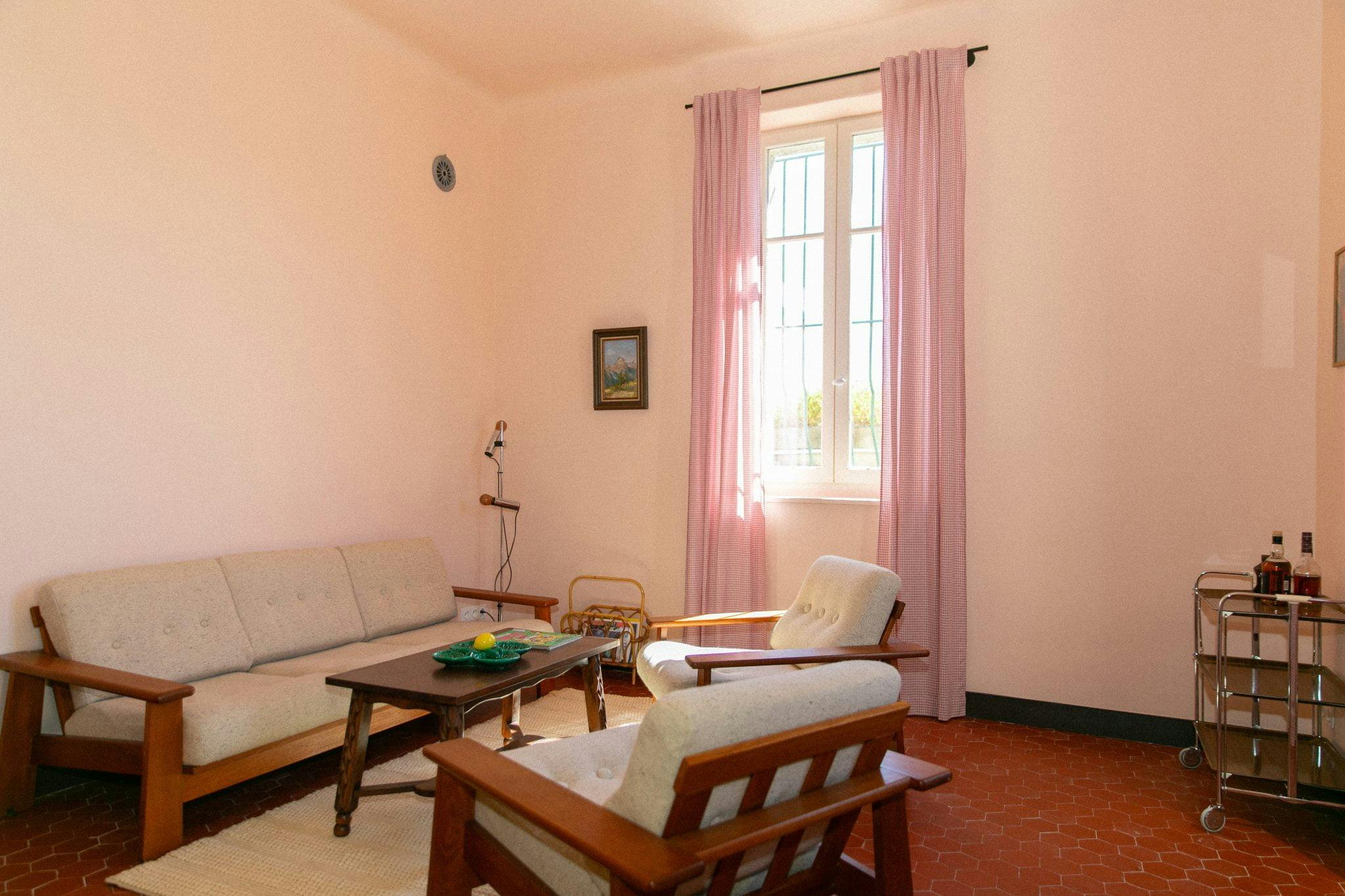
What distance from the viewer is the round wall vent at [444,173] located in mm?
4926

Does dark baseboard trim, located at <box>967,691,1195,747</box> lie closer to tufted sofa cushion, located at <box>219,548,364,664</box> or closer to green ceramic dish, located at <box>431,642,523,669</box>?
green ceramic dish, located at <box>431,642,523,669</box>

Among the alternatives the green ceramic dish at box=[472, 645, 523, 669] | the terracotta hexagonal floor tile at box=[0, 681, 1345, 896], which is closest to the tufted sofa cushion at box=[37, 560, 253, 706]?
the terracotta hexagonal floor tile at box=[0, 681, 1345, 896]

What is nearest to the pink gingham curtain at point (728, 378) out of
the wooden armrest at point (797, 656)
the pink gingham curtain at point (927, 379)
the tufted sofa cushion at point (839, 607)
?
the pink gingham curtain at point (927, 379)

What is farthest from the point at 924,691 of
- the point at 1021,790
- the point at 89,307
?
the point at 89,307

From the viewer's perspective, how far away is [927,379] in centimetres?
410

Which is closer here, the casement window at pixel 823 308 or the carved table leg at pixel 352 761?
Result: the carved table leg at pixel 352 761

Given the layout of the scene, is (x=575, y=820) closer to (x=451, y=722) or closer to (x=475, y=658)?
(x=451, y=722)

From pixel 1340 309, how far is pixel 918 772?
2.68 m

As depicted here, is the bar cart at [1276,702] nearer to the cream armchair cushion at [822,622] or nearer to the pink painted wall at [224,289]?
the cream armchair cushion at [822,622]

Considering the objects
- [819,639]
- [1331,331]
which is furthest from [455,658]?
[1331,331]

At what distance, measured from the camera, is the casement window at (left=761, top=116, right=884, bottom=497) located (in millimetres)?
4457

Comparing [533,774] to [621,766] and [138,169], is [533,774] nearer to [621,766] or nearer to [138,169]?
[621,766]

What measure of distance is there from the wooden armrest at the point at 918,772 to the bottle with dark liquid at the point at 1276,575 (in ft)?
6.14

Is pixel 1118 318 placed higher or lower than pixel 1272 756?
higher
